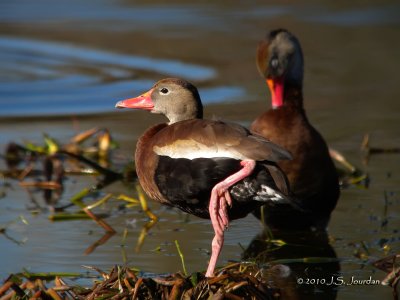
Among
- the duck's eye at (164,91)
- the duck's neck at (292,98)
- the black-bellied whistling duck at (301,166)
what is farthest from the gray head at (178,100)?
the duck's neck at (292,98)

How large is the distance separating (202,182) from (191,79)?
681cm

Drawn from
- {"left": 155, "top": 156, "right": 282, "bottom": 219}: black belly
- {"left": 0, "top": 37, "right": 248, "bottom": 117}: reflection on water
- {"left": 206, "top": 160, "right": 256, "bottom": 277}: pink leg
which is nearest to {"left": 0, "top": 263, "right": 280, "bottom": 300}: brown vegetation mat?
{"left": 206, "top": 160, "right": 256, "bottom": 277}: pink leg

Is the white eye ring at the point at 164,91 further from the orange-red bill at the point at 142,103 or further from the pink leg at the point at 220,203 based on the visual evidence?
the pink leg at the point at 220,203

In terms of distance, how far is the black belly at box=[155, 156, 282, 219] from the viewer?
5117 millimetres

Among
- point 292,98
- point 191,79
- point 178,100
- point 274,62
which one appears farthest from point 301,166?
point 191,79

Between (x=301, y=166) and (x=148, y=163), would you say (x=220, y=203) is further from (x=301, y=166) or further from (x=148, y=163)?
(x=301, y=166)

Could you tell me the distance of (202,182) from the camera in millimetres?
5164

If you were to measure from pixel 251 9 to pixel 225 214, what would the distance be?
12147mm

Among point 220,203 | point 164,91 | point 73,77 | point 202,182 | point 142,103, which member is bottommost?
point 73,77

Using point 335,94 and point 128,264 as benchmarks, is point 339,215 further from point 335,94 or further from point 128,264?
point 335,94

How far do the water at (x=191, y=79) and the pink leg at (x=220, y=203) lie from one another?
1.83 feet

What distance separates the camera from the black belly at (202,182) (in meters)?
5.12

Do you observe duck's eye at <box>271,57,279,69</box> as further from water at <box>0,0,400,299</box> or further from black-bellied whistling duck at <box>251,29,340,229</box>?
water at <box>0,0,400,299</box>

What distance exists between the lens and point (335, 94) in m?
11.2
